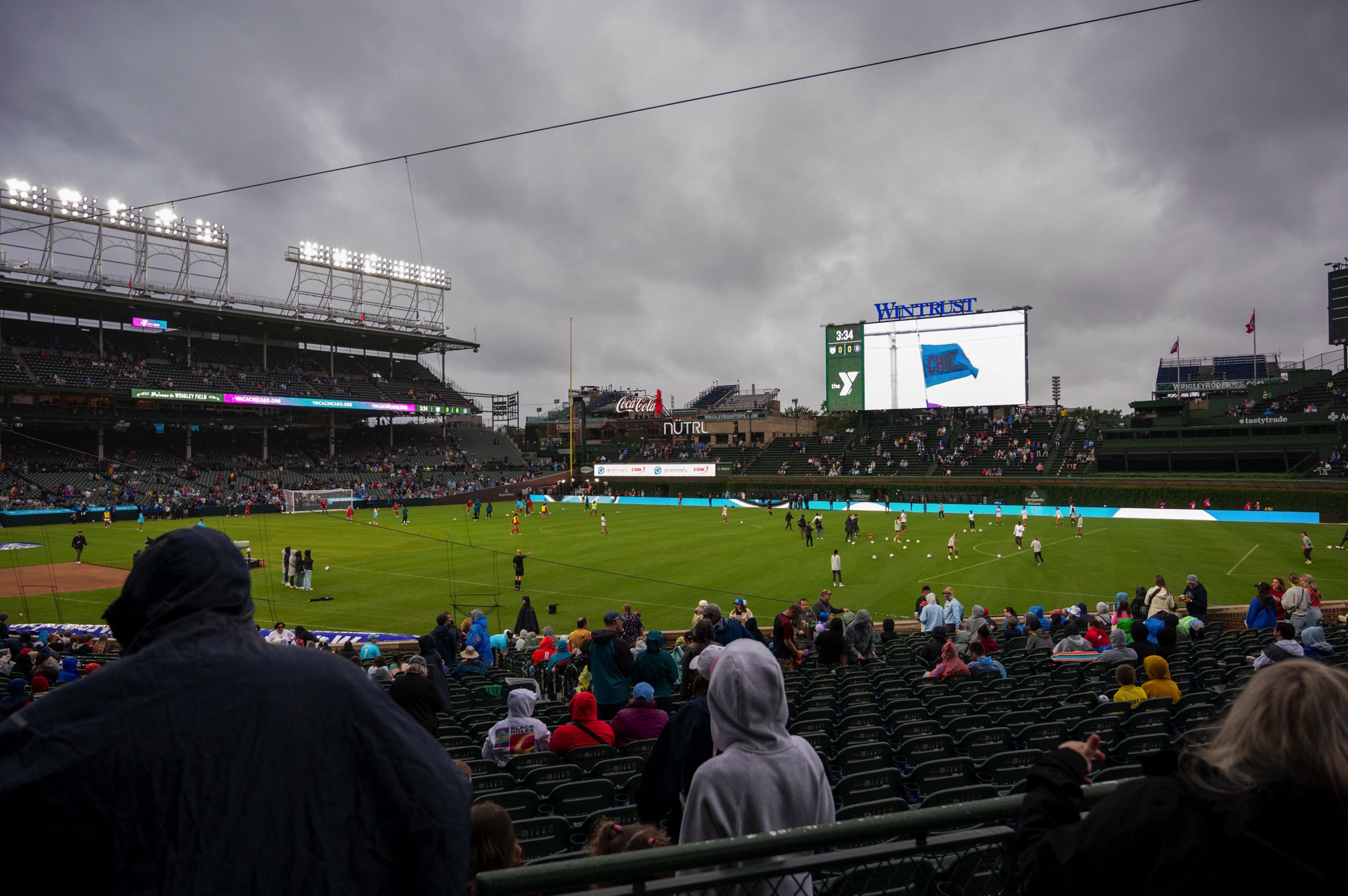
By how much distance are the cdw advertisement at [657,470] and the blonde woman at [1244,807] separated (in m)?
73.0

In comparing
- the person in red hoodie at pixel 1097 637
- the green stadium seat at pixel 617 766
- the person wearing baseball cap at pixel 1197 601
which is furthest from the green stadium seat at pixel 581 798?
the person wearing baseball cap at pixel 1197 601

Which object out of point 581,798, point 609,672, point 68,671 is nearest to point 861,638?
point 609,672

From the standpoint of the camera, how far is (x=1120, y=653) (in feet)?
38.6

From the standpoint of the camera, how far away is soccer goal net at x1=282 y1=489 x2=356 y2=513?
6262 cm

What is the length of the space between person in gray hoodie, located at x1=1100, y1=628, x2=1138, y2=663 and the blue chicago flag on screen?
5925 cm

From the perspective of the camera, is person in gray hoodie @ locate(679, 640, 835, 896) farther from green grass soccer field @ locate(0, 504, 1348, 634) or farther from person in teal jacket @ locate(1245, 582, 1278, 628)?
green grass soccer field @ locate(0, 504, 1348, 634)

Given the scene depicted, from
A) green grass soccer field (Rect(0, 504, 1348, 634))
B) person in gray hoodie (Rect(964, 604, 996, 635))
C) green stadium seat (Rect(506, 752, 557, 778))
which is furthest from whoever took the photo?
green grass soccer field (Rect(0, 504, 1348, 634))

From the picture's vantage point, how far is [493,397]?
→ 110688mm

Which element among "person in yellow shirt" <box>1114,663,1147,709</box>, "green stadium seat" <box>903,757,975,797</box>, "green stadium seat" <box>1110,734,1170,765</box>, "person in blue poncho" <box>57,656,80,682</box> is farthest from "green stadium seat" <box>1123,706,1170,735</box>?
"person in blue poncho" <box>57,656,80,682</box>

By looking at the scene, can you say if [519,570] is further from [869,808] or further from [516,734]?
[869,808]

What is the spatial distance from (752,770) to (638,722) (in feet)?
16.7

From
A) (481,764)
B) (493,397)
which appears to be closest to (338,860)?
(481,764)

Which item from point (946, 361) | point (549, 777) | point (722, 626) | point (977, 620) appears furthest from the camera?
point (946, 361)

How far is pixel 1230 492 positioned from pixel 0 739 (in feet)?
199
